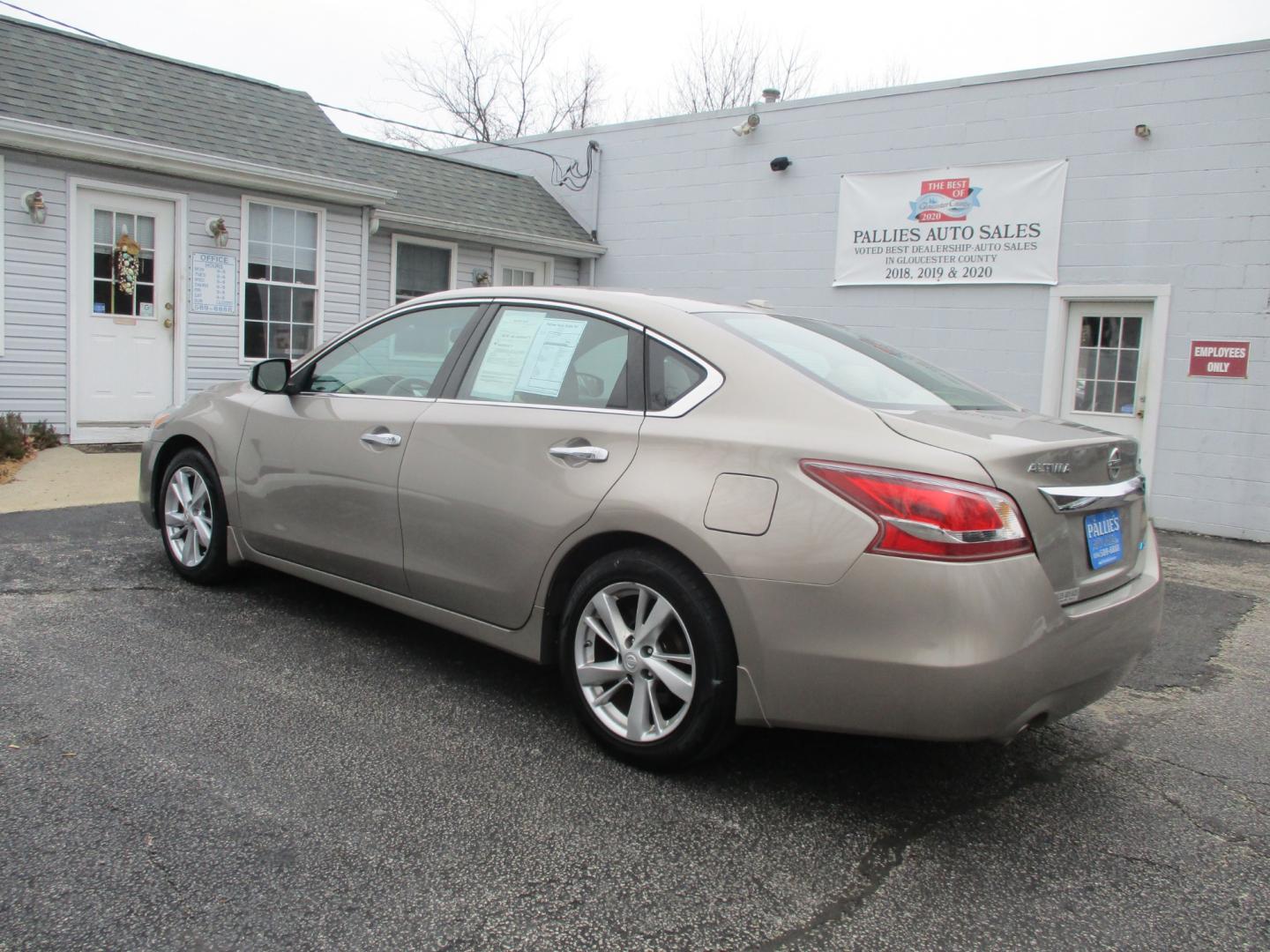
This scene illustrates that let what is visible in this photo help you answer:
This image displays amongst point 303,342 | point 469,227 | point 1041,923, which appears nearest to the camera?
point 1041,923

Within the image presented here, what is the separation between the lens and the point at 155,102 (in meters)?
9.92

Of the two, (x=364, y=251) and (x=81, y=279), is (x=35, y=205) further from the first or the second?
(x=364, y=251)

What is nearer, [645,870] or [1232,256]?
[645,870]

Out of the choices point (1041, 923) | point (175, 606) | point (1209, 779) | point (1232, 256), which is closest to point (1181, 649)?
point (1209, 779)

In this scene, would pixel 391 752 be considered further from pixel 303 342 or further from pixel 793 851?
pixel 303 342

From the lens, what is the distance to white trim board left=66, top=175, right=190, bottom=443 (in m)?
9.09

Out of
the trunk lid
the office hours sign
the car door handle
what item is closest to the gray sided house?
the office hours sign

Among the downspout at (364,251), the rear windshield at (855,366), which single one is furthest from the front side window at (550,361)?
the downspout at (364,251)

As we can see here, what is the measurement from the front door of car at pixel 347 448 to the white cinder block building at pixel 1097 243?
25.6 feet

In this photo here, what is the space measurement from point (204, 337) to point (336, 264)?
5.68 ft

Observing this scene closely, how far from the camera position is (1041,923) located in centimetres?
237

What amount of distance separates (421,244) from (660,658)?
10543mm

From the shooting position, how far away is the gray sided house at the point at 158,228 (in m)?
8.91

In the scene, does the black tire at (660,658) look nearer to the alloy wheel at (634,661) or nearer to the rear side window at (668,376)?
the alloy wheel at (634,661)
